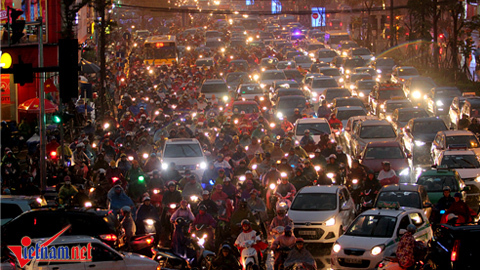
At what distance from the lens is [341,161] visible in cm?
2403

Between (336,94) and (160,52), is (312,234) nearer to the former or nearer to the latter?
(336,94)

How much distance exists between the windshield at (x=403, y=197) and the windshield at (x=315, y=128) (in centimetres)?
993

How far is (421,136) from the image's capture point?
28.9 m

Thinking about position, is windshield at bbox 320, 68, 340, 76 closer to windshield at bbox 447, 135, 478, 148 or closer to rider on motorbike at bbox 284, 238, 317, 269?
windshield at bbox 447, 135, 478, 148

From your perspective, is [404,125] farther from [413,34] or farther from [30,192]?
[413,34]

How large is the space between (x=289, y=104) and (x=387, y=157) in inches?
481

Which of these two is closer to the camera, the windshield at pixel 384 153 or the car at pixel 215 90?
the windshield at pixel 384 153

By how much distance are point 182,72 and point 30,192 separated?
3269 centimetres

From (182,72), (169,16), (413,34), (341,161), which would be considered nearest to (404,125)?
(341,161)

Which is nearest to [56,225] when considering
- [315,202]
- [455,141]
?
[315,202]

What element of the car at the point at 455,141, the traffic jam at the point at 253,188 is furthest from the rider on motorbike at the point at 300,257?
the car at the point at 455,141

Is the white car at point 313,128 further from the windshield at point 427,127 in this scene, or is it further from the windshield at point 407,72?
the windshield at point 407,72

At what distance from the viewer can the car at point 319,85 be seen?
4264 centimetres

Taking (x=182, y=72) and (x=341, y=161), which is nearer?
(x=341, y=161)
